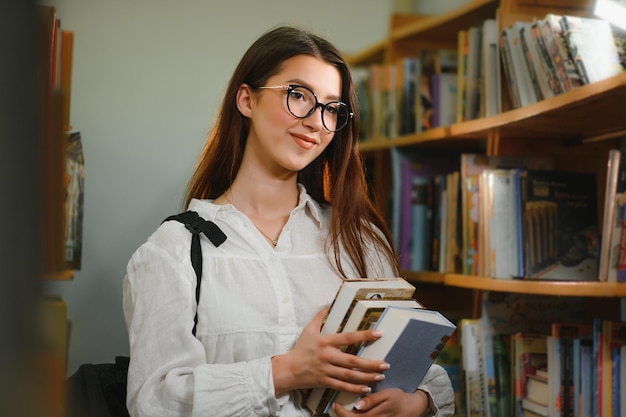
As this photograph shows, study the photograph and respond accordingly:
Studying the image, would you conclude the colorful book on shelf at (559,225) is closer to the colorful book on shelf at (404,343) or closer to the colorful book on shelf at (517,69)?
the colorful book on shelf at (517,69)

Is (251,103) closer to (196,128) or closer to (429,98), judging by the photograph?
(196,128)

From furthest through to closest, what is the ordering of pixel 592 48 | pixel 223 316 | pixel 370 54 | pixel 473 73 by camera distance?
pixel 370 54 → pixel 473 73 → pixel 592 48 → pixel 223 316

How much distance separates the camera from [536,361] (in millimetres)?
1594

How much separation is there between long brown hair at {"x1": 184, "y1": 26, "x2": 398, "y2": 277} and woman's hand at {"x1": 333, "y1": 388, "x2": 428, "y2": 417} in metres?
0.25

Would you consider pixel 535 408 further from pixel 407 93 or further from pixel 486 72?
pixel 407 93

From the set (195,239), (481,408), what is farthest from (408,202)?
(195,239)

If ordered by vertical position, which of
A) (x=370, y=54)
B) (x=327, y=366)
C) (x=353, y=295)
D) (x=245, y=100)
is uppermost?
(x=370, y=54)

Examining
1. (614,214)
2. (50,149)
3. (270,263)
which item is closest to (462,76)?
(614,214)

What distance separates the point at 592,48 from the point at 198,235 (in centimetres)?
94

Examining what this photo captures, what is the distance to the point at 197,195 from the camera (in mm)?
1266

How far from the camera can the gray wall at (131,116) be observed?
1.54 meters

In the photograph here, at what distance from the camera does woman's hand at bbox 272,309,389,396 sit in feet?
3.10

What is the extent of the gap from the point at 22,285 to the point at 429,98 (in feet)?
7.11

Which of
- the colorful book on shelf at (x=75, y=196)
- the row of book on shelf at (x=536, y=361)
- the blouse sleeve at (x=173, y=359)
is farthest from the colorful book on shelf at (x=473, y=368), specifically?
the colorful book on shelf at (x=75, y=196)
